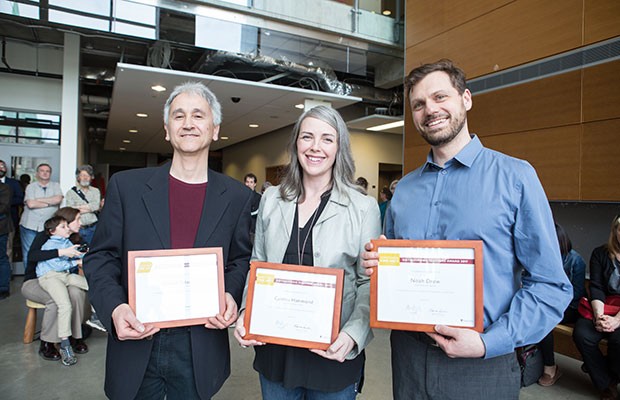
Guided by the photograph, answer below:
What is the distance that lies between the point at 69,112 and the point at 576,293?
714cm

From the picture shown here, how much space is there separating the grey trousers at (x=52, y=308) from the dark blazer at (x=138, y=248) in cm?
267

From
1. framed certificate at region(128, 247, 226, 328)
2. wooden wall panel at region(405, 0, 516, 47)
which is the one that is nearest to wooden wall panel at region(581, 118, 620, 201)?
wooden wall panel at region(405, 0, 516, 47)

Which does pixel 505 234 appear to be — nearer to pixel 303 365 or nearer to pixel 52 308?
pixel 303 365

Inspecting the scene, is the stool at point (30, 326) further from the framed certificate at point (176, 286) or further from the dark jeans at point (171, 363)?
the framed certificate at point (176, 286)

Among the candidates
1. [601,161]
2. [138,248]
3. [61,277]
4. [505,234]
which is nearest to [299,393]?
[138,248]

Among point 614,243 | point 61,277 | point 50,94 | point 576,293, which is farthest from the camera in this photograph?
point 50,94

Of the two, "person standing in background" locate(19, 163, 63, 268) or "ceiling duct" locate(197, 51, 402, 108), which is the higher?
"ceiling duct" locate(197, 51, 402, 108)

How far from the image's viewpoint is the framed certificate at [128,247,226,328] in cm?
133

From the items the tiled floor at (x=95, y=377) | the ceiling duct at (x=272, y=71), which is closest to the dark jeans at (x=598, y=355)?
the tiled floor at (x=95, y=377)

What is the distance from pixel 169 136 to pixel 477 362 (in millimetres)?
1311

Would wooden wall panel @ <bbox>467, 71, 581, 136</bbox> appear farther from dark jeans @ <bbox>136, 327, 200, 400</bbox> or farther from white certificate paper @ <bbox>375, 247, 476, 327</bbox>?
dark jeans @ <bbox>136, 327, 200, 400</bbox>

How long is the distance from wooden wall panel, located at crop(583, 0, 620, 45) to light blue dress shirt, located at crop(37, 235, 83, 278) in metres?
5.54

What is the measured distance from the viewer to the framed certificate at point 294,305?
129cm

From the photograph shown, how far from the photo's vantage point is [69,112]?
6484mm
